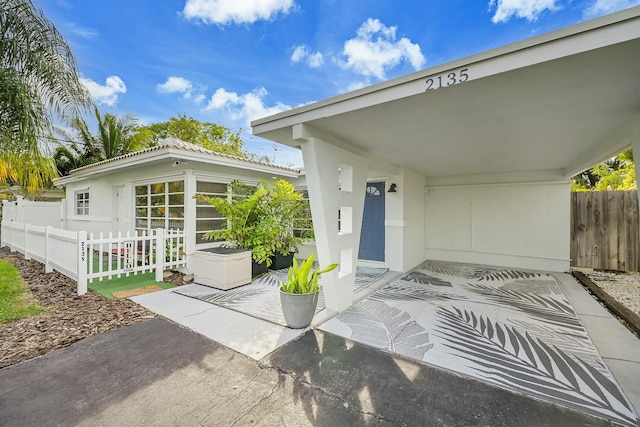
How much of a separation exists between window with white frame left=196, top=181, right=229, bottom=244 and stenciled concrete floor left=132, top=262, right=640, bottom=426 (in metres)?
1.64

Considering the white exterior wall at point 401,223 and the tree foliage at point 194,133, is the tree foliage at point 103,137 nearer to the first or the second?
the tree foliage at point 194,133

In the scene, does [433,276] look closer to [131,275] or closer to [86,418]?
[86,418]

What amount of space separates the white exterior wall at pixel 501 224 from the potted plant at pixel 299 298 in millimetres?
5747

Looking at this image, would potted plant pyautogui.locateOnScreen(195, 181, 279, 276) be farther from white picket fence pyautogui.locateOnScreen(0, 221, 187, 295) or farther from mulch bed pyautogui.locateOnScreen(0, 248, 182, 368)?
mulch bed pyautogui.locateOnScreen(0, 248, 182, 368)

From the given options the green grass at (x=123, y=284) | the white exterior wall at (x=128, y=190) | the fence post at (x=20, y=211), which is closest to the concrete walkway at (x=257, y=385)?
the green grass at (x=123, y=284)

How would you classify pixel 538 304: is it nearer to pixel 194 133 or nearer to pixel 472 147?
pixel 472 147

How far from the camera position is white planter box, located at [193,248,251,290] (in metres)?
4.96

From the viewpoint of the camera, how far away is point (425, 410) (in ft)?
6.66

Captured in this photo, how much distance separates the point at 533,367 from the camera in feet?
8.46

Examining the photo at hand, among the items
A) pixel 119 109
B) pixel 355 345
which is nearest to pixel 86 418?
pixel 355 345

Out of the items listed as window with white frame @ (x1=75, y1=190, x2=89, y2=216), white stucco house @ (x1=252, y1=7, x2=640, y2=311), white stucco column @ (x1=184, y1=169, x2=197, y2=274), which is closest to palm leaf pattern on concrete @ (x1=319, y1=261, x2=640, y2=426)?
white stucco house @ (x1=252, y1=7, x2=640, y2=311)

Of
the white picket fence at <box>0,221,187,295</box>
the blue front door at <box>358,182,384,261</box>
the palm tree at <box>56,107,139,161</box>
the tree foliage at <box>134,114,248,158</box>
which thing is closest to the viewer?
the white picket fence at <box>0,221,187,295</box>

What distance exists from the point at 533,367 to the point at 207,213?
6.44 metres

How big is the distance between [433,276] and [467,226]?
7.92 ft
